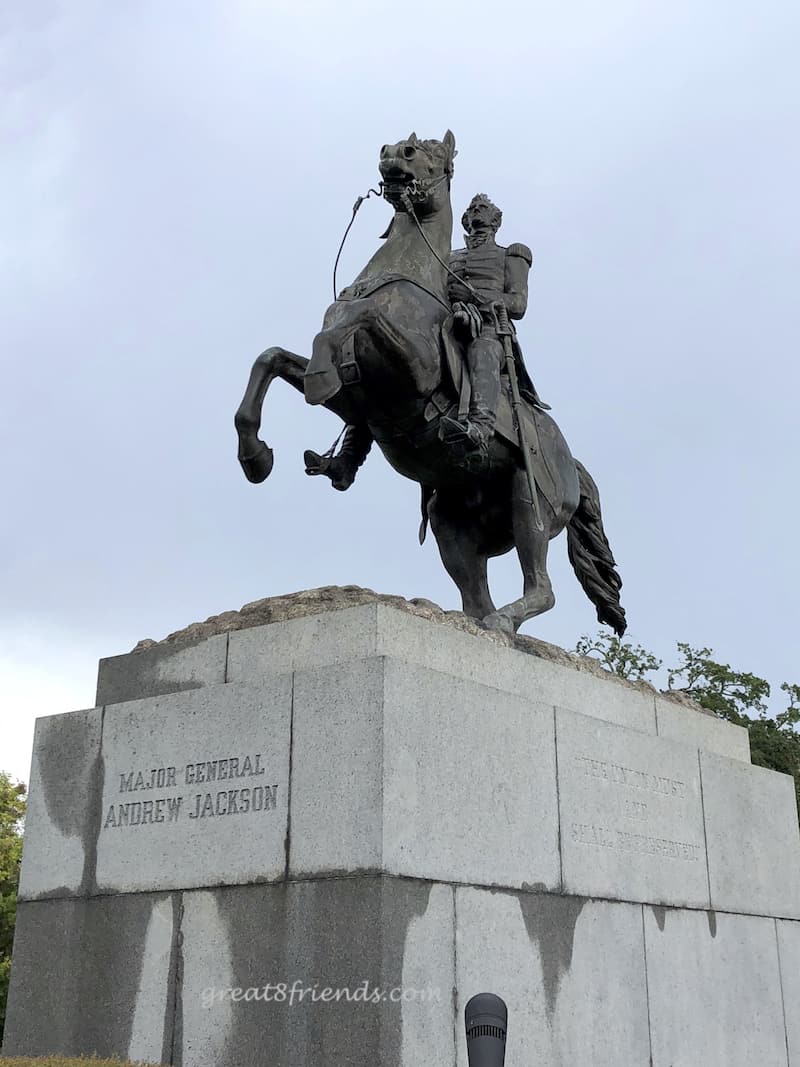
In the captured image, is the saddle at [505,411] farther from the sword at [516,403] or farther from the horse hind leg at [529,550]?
the horse hind leg at [529,550]

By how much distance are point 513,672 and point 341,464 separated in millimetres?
2137

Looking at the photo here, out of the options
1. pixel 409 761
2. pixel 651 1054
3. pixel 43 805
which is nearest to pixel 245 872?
pixel 409 761

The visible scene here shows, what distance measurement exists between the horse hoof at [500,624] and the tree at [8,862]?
26962mm

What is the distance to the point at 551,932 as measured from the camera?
7293 mm

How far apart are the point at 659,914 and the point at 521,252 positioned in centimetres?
503

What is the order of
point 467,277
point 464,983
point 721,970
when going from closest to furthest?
point 464,983
point 721,970
point 467,277

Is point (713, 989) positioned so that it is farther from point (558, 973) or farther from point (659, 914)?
point (558, 973)

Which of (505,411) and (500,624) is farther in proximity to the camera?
(505,411)

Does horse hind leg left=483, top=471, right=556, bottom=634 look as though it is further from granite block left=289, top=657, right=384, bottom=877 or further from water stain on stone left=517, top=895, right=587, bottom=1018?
granite block left=289, top=657, right=384, bottom=877

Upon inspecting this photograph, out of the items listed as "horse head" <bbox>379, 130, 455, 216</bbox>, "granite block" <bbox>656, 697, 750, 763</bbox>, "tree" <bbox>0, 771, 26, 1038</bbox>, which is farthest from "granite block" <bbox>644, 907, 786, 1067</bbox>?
"tree" <bbox>0, 771, 26, 1038</bbox>

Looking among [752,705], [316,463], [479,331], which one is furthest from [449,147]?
[752,705]

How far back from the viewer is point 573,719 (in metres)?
8.08

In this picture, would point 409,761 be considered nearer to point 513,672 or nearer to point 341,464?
point 513,672

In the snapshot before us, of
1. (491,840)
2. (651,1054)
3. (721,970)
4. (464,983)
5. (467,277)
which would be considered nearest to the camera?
(464,983)
